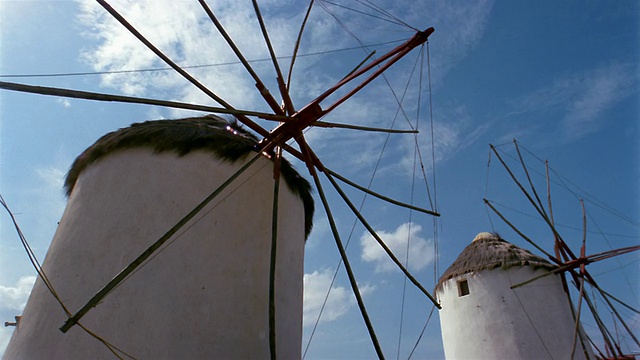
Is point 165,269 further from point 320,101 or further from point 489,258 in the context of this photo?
point 489,258

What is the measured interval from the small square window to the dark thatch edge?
9795 millimetres

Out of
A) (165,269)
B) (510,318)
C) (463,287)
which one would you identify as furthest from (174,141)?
(463,287)

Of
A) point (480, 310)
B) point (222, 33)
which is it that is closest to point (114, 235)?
point (222, 33)

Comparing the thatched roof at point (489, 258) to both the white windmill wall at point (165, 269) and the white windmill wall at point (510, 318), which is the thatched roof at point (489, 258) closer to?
the white windmill wall at point (510, 318)

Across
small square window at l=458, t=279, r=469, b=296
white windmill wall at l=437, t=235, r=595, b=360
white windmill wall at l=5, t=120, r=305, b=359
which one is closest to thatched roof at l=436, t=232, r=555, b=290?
white windmill wall at l=437, t=235, r=595, b=360

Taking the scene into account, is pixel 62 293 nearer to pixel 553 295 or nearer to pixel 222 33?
pixel 222 33

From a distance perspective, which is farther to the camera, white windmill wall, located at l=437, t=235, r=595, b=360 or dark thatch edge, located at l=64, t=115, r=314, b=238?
white windmill wall, located at l=437, t=235, r=595, b=360

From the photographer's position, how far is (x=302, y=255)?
783 cm

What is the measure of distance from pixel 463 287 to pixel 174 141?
1187 centimetres

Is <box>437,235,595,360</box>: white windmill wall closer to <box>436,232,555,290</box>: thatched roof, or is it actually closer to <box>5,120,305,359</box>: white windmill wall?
<box>436,232,555,290</box>: thatched roof

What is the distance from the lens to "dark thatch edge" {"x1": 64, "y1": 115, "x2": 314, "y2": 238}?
6.52 metres

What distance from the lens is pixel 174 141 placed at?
6.55 meters

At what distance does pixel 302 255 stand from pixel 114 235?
3235 mm

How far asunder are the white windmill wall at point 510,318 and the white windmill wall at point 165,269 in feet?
28.8
